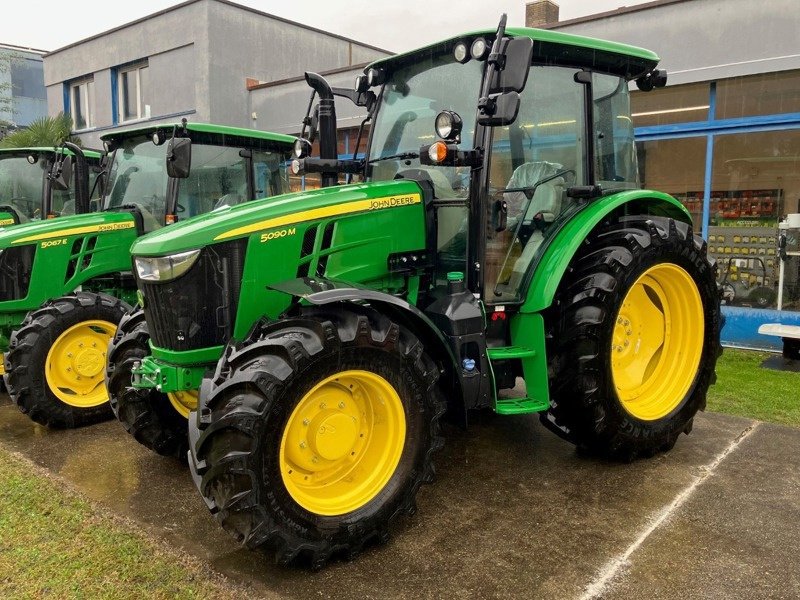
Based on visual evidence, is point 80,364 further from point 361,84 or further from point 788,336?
point 788,336

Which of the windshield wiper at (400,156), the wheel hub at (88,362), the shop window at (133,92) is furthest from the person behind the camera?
the shop window at (133,92)

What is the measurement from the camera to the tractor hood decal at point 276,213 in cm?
316

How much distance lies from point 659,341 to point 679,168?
13.8 feet

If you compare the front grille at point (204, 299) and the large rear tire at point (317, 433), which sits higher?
the front grille at point (204, 299)

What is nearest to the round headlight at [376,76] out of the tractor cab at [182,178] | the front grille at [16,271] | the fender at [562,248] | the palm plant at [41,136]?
the fender at [562,248]

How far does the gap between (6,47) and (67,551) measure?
25.3 meters

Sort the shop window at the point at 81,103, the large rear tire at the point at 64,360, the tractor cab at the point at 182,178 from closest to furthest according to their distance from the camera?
the large rear tire at the point at 64,360 → the tractor cab at the point at 182,178 → the shop window at the point at 81,103

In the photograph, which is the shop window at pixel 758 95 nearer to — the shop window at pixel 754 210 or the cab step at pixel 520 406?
the shop window at pixel 754 210

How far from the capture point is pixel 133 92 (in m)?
15.5

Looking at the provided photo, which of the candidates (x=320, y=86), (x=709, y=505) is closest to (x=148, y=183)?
(x=320, y=86)

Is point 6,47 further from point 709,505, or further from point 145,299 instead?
point 709,505

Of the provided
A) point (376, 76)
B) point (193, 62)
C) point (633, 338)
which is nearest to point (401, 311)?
point (376, 76)

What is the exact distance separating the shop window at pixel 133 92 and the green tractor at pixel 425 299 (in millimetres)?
12253

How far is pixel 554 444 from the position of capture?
14.7 ft
